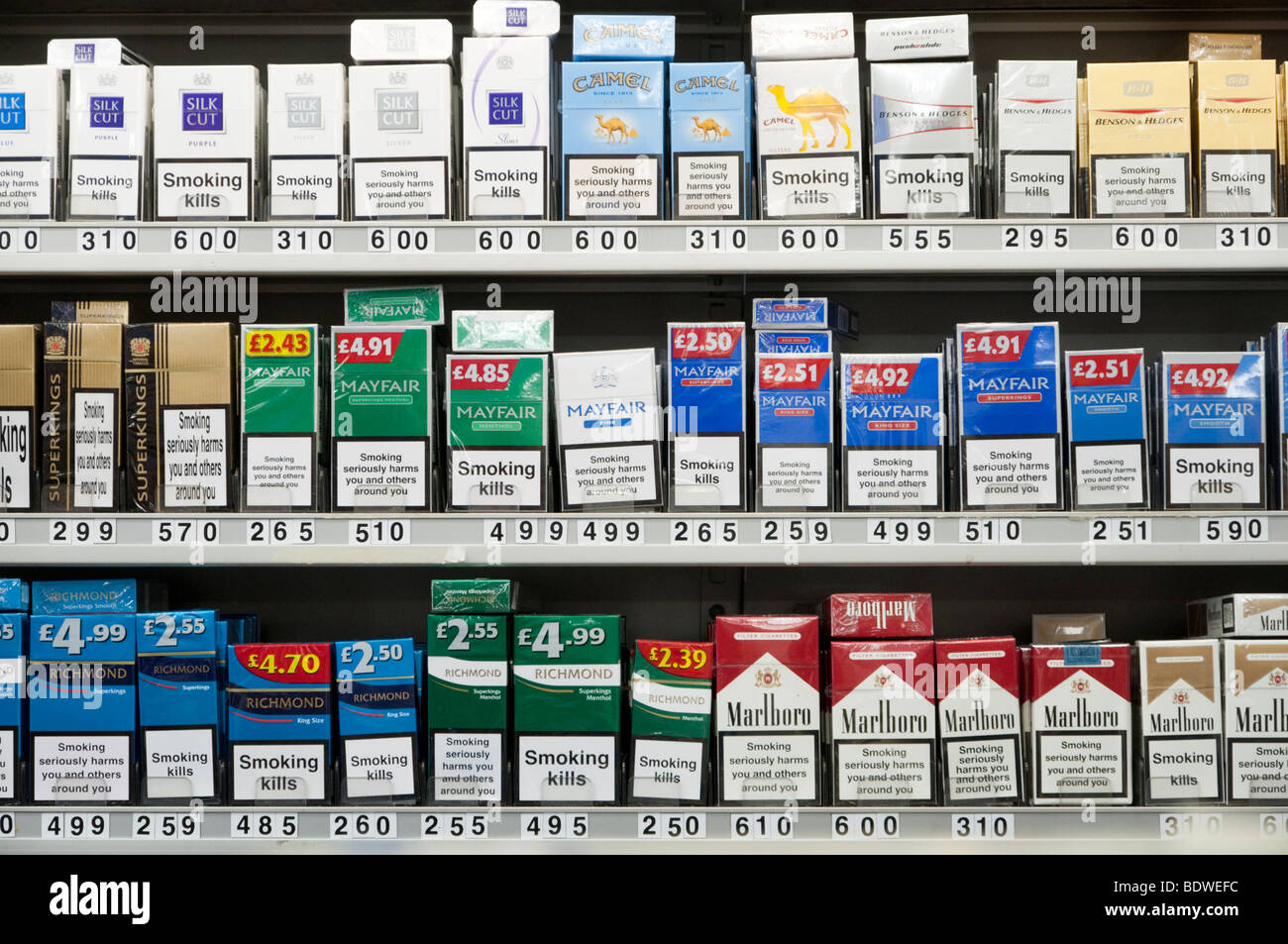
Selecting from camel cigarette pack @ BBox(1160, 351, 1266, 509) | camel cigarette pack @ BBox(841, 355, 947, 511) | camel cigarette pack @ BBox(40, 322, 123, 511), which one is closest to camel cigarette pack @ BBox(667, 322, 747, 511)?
camel cigarette pack @ BBox(841, 355, 947, 511)

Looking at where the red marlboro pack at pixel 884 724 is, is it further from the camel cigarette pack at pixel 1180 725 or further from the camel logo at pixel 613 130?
the camel logo at pixel 613 130

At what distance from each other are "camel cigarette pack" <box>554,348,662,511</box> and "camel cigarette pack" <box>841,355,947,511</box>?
29cm

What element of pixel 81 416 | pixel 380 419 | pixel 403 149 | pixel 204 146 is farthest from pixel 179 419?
pixel 403 149

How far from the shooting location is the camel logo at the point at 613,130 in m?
1.68

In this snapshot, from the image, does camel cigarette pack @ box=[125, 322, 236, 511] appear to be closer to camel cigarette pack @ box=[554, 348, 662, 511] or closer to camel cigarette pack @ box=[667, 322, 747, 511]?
camel cigarette pack @ box=[554, 348, 662, 511]

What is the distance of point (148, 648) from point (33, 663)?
0.17 metres

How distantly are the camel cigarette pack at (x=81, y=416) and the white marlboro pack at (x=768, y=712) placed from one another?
94 cm

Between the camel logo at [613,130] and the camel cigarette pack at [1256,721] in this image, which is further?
the camel logo at [613,130]

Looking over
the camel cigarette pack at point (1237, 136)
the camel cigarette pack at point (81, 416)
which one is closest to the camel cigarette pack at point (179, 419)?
the camel cigarette pack at point (81, 416)

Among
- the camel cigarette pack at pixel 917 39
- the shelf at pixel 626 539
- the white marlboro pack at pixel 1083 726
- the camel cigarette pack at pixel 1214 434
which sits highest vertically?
the camel cigarette pack at pixel 917 39

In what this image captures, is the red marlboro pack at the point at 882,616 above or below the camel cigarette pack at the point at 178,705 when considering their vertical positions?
above

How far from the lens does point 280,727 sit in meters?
1.61

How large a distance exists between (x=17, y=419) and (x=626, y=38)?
1082 mm
